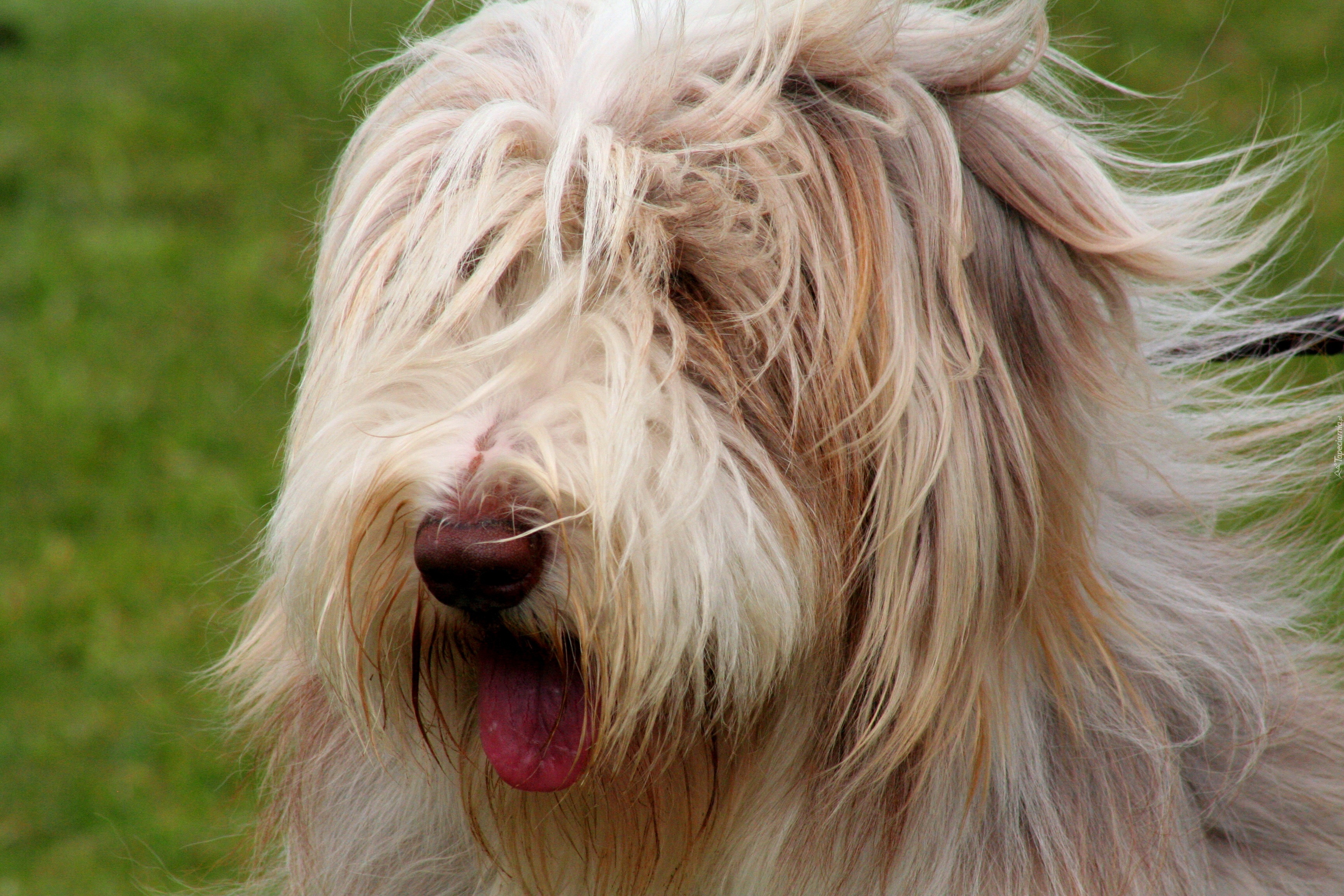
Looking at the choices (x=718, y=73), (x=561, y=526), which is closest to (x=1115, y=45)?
(x=718, y=73)

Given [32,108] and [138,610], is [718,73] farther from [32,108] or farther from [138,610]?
[32,108]

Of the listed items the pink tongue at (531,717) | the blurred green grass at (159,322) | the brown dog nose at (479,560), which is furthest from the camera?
the blurred green grass at (159,322)

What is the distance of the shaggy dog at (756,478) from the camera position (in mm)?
1906

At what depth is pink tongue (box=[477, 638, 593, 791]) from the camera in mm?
2000

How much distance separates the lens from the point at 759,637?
6.36 feet

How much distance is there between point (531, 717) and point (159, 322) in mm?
5527

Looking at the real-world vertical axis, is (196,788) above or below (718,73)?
below

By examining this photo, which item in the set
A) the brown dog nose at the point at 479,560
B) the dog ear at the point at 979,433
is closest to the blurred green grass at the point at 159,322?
A: the dog ear at the point at 979,433

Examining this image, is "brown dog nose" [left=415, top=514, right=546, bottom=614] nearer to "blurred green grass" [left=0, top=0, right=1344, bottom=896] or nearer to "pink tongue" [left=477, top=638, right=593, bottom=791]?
"pink tongue" [left=477, top=638, right=593, bottom=791]

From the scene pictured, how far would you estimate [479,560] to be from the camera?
5.95 ft

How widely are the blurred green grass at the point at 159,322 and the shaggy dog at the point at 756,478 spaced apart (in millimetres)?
982

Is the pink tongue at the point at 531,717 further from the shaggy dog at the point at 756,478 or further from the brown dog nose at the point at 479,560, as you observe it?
the brown dog nose at the point at 479,560

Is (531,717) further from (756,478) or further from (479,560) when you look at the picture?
(756,478)

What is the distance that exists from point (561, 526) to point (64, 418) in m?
5.13
